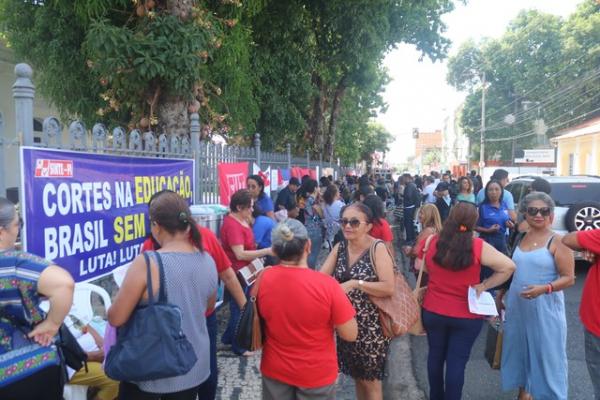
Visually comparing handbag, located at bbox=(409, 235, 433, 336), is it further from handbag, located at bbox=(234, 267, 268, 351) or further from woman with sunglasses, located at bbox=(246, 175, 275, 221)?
woman with sunglasses, located at bbox=(246, 175, 275, 221)

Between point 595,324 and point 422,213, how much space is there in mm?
1893

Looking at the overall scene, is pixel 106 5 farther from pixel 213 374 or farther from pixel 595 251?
pixel 595 251

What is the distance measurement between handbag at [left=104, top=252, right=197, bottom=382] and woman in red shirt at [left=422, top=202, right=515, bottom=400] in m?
1.95

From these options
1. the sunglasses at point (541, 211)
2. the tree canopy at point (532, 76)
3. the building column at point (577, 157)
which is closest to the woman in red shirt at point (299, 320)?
the sunglasses at point (541, 211)

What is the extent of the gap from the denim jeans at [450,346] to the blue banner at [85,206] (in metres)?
2.58

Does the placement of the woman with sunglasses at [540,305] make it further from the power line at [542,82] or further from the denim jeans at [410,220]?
the power line at [542,82]

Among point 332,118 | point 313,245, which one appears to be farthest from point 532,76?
point 313,245

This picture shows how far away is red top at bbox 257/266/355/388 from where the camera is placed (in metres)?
2.56

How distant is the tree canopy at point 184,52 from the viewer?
6121 mm

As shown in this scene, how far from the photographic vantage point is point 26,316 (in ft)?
7.30

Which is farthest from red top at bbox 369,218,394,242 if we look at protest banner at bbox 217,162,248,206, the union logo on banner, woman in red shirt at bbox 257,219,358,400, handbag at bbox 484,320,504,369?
the union logo on banner

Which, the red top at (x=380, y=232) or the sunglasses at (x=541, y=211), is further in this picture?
the red top at (x=380, y=232)

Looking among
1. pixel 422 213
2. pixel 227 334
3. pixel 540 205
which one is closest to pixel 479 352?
pixel 422 213

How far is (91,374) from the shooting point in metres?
3.03
